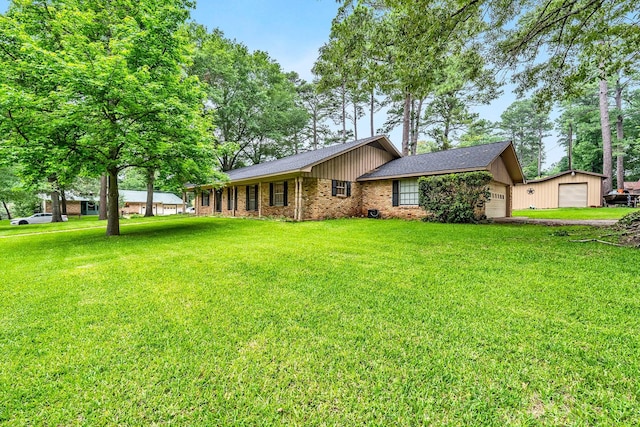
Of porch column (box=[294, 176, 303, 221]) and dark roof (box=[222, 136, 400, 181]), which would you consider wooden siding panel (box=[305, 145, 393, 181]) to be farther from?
porch column (box=[294, 176, 303, 221])

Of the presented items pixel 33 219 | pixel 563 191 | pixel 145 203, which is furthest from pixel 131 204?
pixel 563 191

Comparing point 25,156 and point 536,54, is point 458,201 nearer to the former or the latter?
point 536,54

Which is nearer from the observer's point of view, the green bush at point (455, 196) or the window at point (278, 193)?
the green bush at point (455, 196)

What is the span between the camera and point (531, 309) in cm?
302

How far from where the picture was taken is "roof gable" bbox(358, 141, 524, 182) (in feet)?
37.6

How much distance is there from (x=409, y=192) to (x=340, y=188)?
3.44 m

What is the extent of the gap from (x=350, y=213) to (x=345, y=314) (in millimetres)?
11820

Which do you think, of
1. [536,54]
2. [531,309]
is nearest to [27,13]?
[531,309]

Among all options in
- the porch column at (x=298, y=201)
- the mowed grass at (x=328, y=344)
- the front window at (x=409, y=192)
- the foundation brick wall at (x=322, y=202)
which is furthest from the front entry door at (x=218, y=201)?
the mowed grass at (x=328, y=344)

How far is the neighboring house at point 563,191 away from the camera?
61.6ft

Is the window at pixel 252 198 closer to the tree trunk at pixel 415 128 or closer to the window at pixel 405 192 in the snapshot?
the window at pixel 405 192

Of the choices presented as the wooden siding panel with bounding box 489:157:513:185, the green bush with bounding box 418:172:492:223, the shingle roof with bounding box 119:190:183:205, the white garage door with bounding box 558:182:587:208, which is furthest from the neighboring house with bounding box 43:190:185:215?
the white garage door with bounding box 558:182:587:208

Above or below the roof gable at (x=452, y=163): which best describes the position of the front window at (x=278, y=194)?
below

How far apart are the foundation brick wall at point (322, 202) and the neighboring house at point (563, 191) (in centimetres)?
1423
